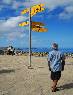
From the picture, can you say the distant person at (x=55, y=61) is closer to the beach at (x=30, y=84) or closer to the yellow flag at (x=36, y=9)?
the beach at (x=30, y=84)

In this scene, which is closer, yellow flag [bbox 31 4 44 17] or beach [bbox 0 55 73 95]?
beach [bbox 0 55 73 95]

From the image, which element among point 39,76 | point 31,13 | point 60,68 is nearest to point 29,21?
point 31,13

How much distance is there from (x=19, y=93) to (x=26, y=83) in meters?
1.94

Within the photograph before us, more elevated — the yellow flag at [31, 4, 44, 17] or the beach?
the yellow flag at [31, 4, 44, 17]

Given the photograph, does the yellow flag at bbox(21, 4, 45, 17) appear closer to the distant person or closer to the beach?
the beach

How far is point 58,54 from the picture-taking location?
11133 mm

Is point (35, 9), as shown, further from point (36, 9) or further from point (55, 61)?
point (55, 61)

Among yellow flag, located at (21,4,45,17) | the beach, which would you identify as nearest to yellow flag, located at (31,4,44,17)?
yellow flag, located at (21,4,45,17)

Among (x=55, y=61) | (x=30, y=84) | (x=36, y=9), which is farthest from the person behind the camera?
(x=36, y=9)

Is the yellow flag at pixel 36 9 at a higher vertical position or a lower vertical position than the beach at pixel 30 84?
higher

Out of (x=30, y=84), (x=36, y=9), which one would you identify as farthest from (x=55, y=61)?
(x=36, y=9)

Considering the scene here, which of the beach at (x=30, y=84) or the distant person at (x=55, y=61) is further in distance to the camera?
the distant person at (x=55, y=61)

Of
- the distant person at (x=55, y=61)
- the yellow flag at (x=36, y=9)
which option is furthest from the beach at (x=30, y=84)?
the yellow flag at (x=36, y=9)

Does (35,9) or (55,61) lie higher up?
(35,9)
